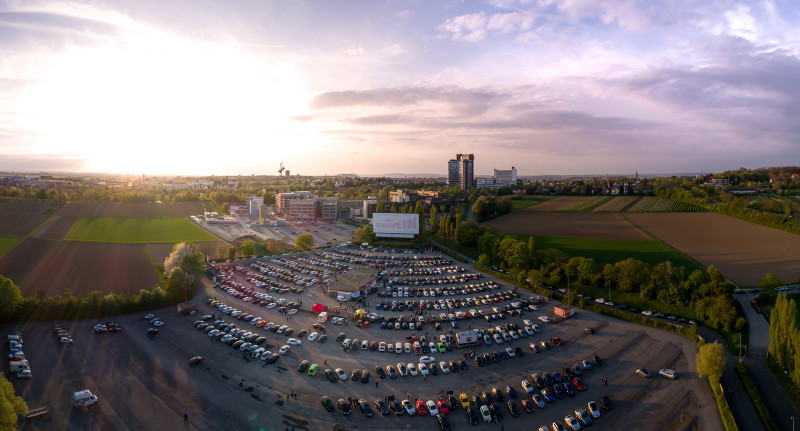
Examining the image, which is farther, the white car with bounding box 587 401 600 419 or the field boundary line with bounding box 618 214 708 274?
the field boundary line with bounding box 618 214 708 274

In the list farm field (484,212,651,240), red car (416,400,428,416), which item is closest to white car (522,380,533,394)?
red car (416,400,428,416)

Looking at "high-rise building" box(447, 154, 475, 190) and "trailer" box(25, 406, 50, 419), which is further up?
"high-rise building" box(447, 154, 475, 190)

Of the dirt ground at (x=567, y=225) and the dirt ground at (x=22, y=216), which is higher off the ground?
the dirt ground at (x=22, y=216)

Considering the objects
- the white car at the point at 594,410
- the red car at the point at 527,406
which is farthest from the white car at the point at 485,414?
the white car at the point at 594,410

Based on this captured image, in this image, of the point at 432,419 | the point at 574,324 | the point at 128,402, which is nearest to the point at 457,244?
the point at 574,324

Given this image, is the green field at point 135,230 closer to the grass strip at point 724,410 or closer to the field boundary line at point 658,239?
the grass strip at point 724,410

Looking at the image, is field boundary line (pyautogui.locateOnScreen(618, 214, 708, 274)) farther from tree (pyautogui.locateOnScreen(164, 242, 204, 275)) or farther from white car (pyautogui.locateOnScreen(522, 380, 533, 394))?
tree (pyautogui.locateOnScreen(164, 242, 204, 275))
